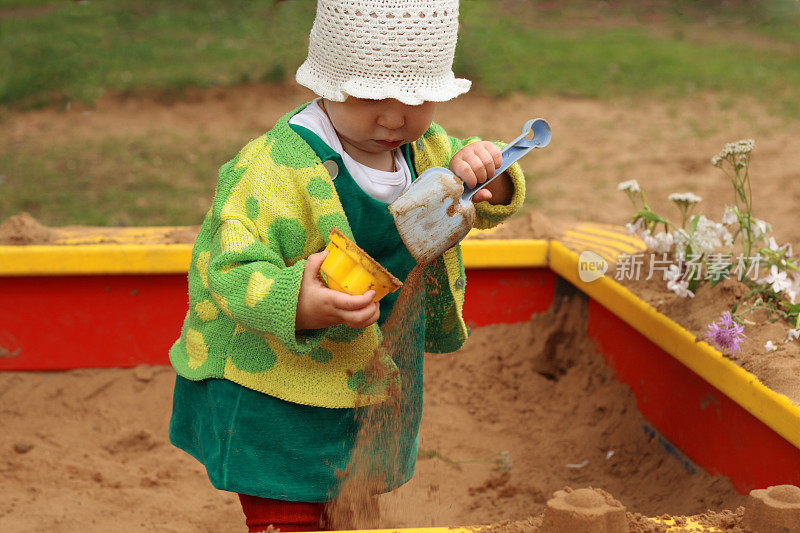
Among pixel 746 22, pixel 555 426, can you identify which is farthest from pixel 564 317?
pixel 746 22

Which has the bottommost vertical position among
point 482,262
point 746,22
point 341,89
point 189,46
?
point 189,46

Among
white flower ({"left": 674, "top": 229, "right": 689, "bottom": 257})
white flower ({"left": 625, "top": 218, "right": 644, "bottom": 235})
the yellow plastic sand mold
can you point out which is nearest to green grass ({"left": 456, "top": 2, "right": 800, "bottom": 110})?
white flower ({"left": 625, "top": 218, "right": 644, "bottom": 235})

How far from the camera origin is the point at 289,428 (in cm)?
174

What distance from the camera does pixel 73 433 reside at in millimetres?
2652

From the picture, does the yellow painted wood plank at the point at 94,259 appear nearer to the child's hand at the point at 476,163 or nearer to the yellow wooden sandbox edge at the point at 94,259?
the yellow wooden sandbox edge at the point at 94,259

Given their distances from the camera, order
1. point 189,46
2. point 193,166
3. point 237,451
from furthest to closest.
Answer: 1. point 189,46
2. point 193,166
3. point 237,451

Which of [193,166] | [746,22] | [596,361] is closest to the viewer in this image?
[596,361]

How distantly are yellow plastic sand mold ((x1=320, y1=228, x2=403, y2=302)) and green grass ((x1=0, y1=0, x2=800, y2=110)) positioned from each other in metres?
4.72

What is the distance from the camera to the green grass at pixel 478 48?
7262mm

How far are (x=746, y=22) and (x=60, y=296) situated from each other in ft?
30.8

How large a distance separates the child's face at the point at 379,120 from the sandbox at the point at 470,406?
865mm

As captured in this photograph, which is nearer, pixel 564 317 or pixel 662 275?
pixel 662 275

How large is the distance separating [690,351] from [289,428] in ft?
3.10

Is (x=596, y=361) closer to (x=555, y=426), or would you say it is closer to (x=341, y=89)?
(x=555, y=426)
